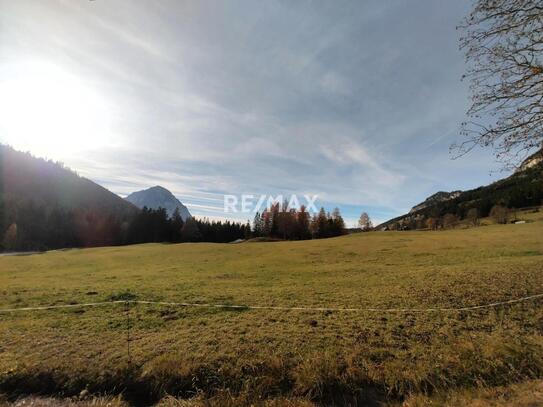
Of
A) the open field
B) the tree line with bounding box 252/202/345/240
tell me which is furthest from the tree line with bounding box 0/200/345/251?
the open field

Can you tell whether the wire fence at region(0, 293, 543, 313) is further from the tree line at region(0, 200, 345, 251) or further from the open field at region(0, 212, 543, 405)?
the tree line at region(0, 200, 345, 251)

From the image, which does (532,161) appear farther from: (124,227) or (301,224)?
(124,227)

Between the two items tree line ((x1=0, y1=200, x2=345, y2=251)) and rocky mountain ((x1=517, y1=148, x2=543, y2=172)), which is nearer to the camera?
rocky mountain ((x1=517, y1=148, x2=543, y2=172))

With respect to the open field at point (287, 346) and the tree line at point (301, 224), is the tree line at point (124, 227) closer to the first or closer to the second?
the tree line at point (301, 224)

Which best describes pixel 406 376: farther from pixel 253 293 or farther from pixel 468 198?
pixel 468 198

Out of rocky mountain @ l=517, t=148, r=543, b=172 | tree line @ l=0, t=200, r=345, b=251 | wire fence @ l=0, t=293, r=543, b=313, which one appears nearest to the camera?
rocky mountain @ l=517, t=148, r=543, b=172

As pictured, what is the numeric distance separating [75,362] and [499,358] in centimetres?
1011

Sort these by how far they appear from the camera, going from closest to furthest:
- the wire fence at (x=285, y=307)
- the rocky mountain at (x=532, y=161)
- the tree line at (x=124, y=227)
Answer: the rocky mountain at (x=532, y=161), the wire fence at (x=285, y=307), the tree line at (x=124, y=227)

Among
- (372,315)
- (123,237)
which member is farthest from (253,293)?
(123,237)

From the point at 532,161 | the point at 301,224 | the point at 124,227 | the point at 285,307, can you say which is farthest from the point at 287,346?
the point at 124,227

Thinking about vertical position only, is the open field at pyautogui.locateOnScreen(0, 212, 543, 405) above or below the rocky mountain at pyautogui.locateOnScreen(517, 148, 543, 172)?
below

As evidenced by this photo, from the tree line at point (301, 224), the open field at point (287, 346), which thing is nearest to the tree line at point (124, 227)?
the tree line at point (301, 224)

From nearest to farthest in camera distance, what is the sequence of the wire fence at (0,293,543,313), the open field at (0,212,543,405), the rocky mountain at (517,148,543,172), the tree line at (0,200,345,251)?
the open field at (0,212,543,405) → the rocky mountain at (517,148,543,172) → the wire fence at (0,293,543,313) → the tree line at (0,200,345,251)

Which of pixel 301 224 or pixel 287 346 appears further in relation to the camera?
pixel 301 224
